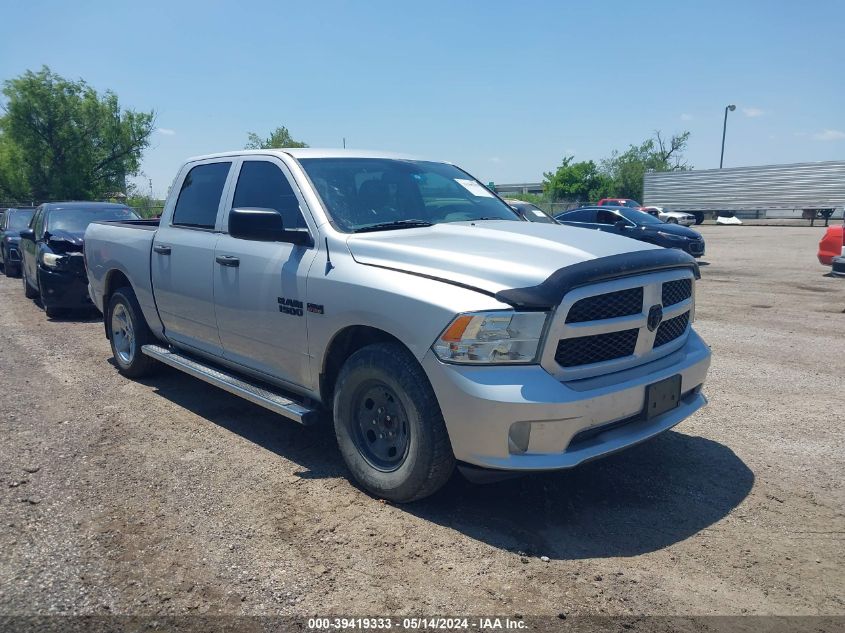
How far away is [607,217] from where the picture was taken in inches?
725

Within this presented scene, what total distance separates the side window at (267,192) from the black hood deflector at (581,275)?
1761mm

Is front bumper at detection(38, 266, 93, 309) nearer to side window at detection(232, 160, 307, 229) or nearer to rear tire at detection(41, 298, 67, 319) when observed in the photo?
rear tire at detection(41, 298, 67, 319)

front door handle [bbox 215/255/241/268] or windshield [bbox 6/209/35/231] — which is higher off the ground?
front door handle [bbox 215/255/241/268]

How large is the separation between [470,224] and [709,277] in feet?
40.9

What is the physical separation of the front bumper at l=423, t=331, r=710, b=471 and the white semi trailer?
4459 cm

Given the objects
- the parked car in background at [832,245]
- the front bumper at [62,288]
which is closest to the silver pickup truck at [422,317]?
the front bumper at [62,288]

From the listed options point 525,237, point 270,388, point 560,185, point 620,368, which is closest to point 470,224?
point 525,237

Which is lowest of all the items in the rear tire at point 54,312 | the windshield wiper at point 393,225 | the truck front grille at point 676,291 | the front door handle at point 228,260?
the rear tire at point 54,312

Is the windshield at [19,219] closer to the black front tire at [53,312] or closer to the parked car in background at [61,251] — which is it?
the parked car in background at [61,251]

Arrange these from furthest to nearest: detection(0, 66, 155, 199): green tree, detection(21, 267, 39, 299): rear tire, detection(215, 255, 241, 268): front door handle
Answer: detection(0, 66, 155, 199): green tree < detection(21, 267, 39, 299): rear tire < detection(215, 255, 241, 268): front door handle

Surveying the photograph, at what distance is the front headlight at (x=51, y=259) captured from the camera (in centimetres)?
1019

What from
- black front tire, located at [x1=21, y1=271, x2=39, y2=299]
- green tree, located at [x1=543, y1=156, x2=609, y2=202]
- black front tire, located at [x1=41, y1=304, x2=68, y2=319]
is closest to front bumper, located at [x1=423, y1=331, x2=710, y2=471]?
black front tire, located at [x1=41, y1=304, x2=68, y2=319]

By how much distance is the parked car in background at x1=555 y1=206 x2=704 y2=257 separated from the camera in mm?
16891

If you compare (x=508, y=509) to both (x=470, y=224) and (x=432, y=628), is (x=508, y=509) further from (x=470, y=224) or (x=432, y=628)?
(x=470, y=224)
